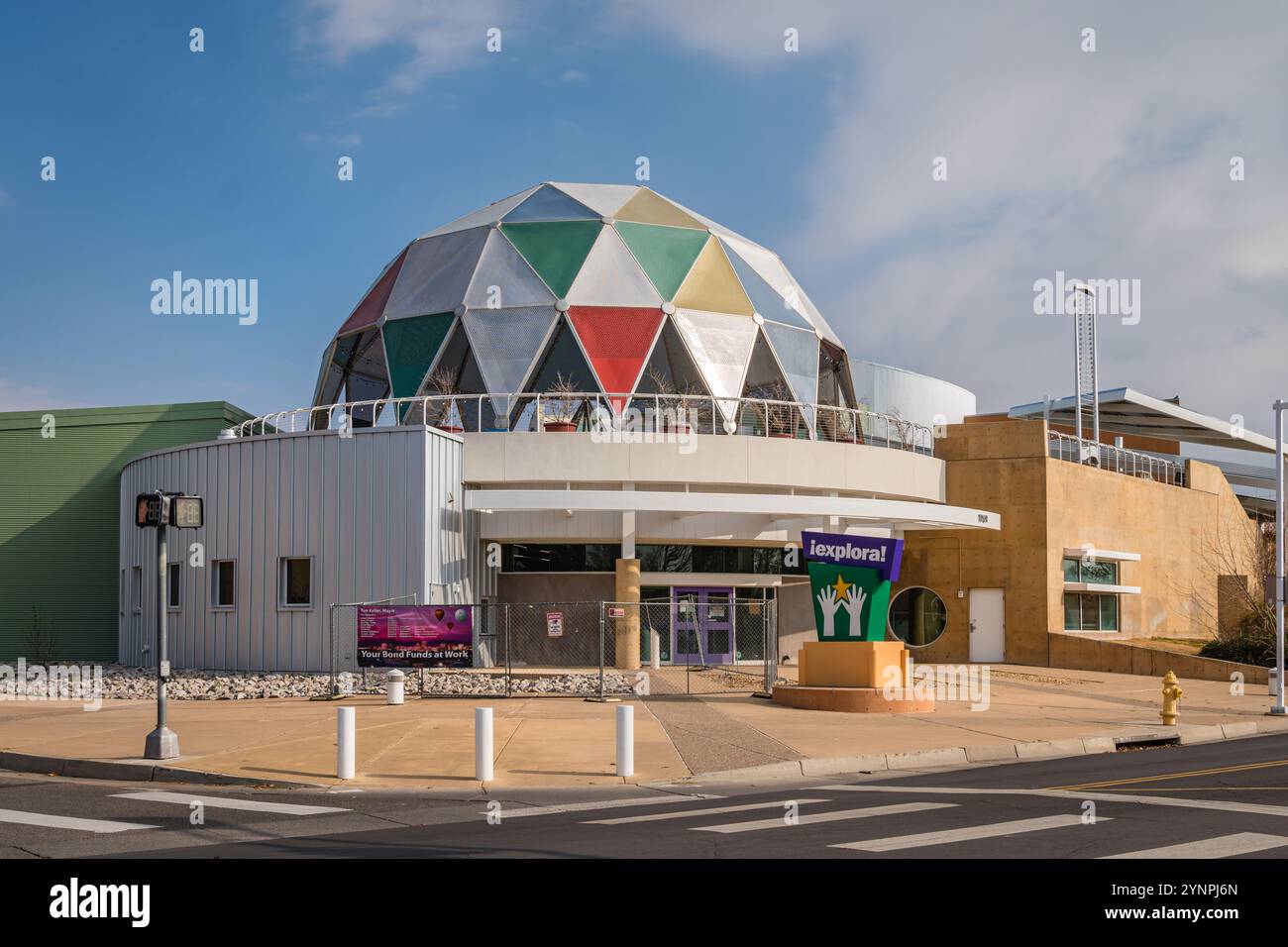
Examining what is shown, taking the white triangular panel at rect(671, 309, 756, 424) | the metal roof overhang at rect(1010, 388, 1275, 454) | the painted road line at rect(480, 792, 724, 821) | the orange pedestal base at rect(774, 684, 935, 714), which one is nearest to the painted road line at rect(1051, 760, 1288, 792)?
the painted road line at rect(480, 792, 724, 821)

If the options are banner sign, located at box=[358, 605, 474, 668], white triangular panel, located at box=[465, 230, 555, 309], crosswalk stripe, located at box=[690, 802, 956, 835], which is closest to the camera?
crosswalk stripe, located at box=[690, 802, 956, 835]

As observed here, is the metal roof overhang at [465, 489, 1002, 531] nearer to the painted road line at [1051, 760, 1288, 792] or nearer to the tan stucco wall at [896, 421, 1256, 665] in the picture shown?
the tan stucco wall at [896, 421, 1256, 665]

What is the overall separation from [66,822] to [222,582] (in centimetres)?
1671

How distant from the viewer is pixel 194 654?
1056 inches

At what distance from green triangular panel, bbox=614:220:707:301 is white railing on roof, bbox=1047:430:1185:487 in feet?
38.2

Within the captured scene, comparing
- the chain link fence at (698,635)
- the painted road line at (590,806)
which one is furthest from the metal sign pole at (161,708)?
the chain link fence at (698,635)

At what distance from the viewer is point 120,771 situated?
14188 mm

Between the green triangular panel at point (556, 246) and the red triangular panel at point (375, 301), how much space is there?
4.04m

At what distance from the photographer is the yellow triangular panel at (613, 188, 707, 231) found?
34312 millimetres

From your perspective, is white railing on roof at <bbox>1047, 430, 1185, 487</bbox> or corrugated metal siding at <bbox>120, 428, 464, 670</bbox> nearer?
corrugated metal siding at <bbox>120, 428, 464, 670</bbox>

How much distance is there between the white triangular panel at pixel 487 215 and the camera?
115ft

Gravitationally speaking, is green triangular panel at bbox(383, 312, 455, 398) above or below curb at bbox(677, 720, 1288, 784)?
above

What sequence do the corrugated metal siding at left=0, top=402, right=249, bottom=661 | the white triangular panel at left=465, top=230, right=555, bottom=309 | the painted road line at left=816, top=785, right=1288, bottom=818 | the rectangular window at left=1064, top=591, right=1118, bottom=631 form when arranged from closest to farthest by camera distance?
1. the painted road line at left=816, top=785, right=1288, bottom=818
2. the white triangular panel at left=465, top=230, right=555, bottom=309
3. the corrugated metal siding at left=0, top=402, right=249, bottom=661
4. the rectangular window at left=1064, top=591, right=1118, bottom=631

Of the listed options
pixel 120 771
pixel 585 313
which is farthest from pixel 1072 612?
pixel 120 771
